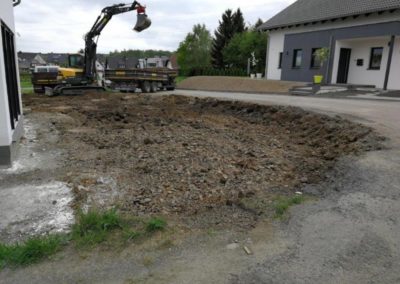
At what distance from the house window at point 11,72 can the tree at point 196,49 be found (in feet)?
141

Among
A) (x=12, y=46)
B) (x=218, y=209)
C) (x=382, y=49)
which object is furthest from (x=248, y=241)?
(x=382, y=49)

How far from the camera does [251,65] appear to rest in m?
40.2

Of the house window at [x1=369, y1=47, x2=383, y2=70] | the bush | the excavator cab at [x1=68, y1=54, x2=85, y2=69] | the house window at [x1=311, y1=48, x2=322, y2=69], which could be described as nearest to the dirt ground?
the house window at [x1=311, y1=48, x2=322, y2=69]

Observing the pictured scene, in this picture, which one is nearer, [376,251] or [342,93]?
[376,251]

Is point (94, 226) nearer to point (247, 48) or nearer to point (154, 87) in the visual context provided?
point (154, 87)

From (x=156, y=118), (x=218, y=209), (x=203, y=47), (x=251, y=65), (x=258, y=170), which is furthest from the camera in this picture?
(x=203, y=47)

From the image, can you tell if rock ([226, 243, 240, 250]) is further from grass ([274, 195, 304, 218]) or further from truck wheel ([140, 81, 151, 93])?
truck wheel ([140, 81, 151, 93])

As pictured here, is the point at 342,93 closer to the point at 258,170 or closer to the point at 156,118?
the point at 156,118

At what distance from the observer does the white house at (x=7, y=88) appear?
5605 mm

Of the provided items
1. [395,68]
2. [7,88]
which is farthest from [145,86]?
[7,88]

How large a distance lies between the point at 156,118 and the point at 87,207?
293 inches

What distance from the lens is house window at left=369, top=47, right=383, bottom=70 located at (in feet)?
68.2

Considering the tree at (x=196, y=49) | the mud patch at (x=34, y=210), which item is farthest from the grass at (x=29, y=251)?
the tree at (x=196, y=49)

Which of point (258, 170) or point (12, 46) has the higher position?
point (12, 46)
